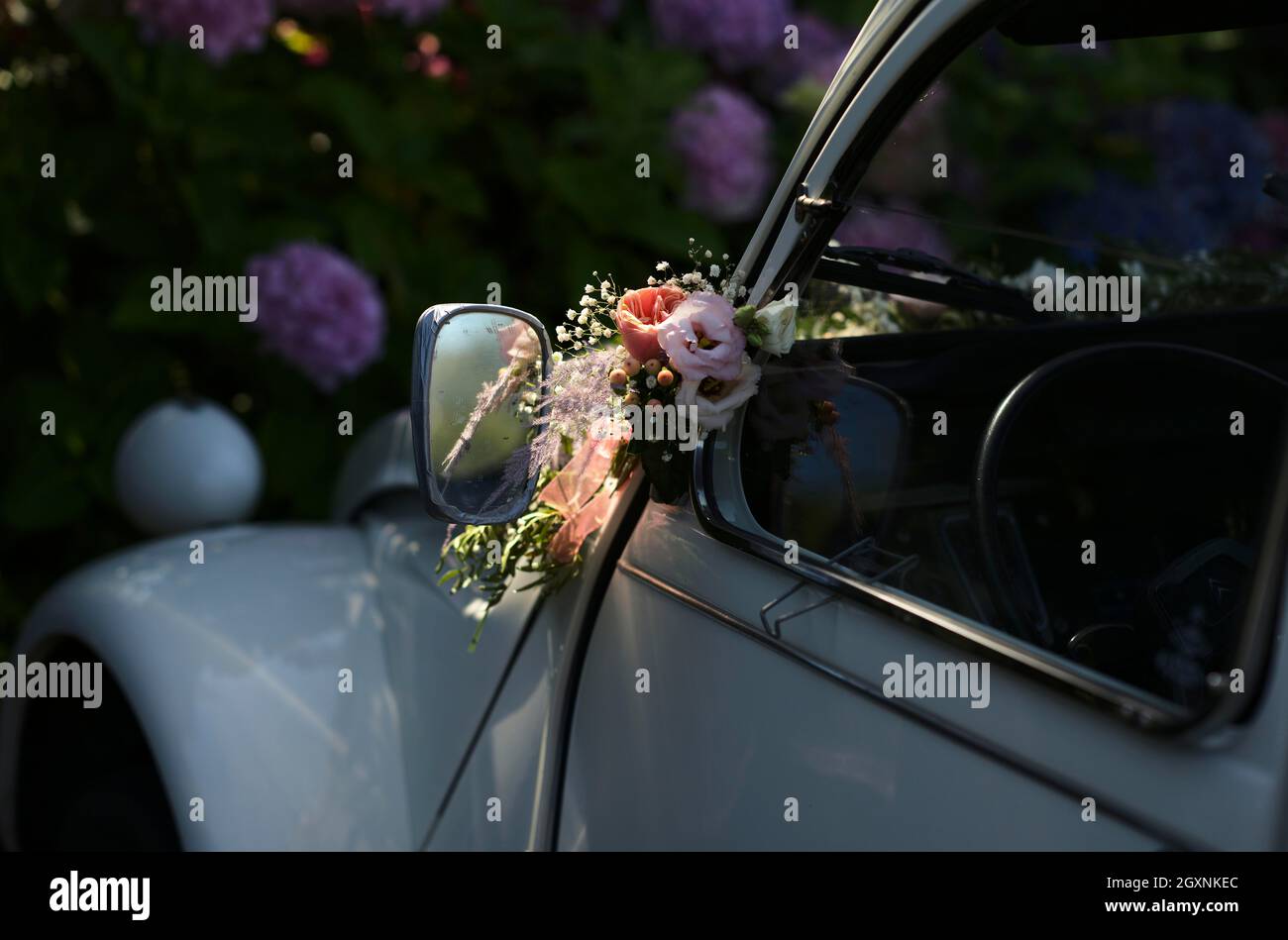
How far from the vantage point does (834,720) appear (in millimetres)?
1241

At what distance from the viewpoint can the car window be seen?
1.27 m

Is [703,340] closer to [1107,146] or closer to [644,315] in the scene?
A: [644,315]

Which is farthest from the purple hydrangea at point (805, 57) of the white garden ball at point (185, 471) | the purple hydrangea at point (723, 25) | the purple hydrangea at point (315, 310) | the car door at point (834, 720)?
the car door at point (834, 720)

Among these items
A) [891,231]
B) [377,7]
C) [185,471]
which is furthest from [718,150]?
[891,231]

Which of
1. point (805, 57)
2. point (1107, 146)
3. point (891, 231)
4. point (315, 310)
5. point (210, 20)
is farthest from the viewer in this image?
point (1107, 146)

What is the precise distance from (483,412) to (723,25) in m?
3.07

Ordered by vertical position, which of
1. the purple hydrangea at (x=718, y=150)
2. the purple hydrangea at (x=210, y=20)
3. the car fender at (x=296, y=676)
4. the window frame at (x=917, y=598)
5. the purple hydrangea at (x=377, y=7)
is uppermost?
the purple hydrangea at (x=377, y=7)

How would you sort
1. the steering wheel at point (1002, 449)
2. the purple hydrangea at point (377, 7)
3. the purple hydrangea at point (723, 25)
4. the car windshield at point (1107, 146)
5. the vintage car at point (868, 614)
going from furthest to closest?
1. the car windshield at point (1107, 146)
2. the purple hydrangea at point (723, 25)
3. the purple hydrangea at point (377, 7)
4. the steering wheel at point (1002, 449)
5. the vintage car at point (868, 614)

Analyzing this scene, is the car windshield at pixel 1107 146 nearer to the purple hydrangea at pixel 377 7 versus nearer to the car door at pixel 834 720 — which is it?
the purple hydrangea at pixel 377 7

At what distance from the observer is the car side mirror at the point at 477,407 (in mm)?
1425

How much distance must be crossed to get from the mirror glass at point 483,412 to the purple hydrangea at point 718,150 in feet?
8.66

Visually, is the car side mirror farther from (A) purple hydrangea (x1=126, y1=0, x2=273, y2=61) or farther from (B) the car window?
(A) purple hydrangea (x1=126, y1=0, x2=273, y2=61)

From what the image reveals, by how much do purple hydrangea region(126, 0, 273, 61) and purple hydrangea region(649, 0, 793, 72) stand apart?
4.42 ft
